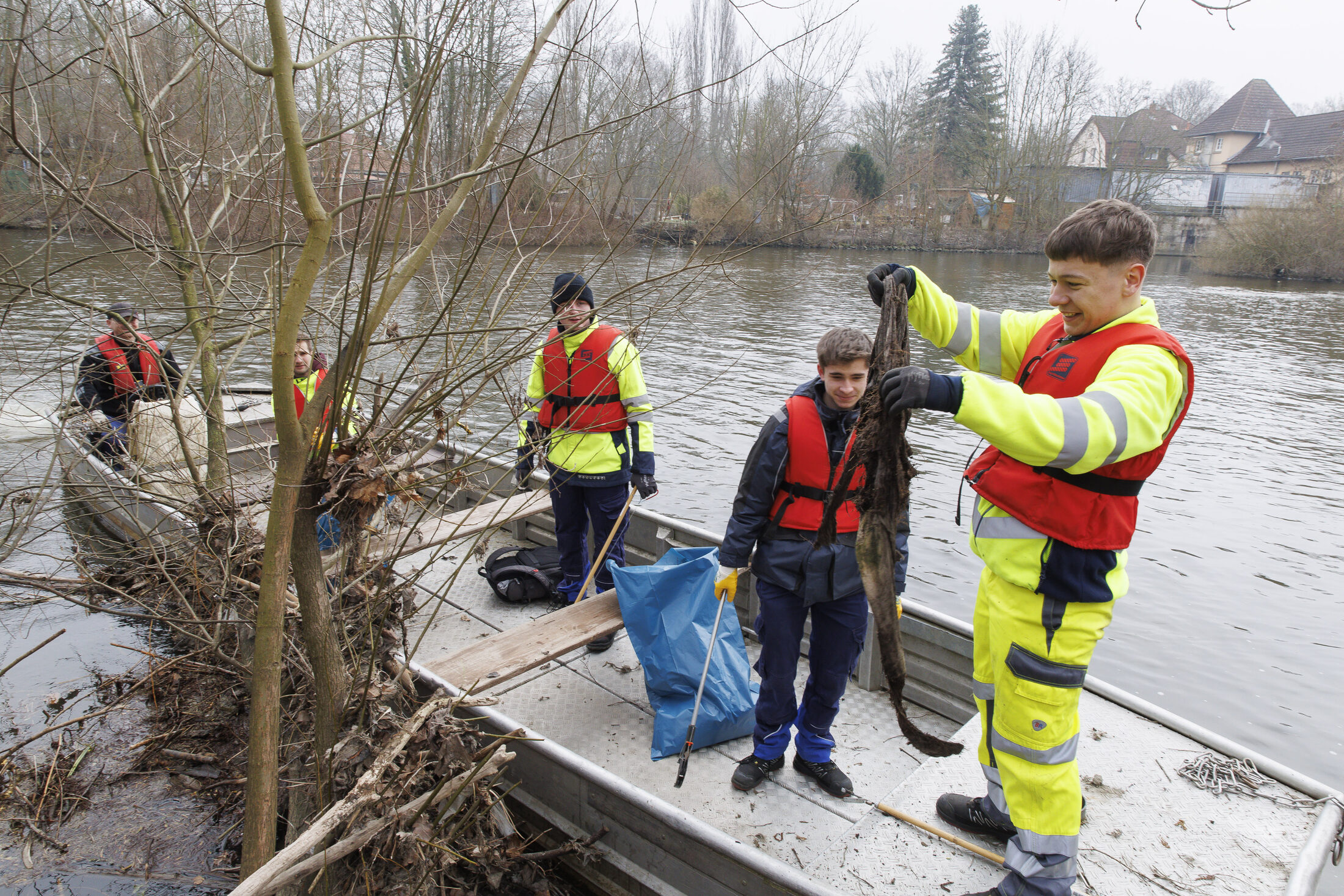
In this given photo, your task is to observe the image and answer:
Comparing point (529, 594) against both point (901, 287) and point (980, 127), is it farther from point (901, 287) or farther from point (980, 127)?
point (980, 127)

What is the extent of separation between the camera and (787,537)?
10.5ft

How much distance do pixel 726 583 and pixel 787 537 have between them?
389 mm

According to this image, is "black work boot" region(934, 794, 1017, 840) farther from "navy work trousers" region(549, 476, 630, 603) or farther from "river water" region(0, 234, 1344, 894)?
"navy work trousers" region(549, 476, 630, 603)

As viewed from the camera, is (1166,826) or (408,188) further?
(1166,826)

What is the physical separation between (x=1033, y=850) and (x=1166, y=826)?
82cm

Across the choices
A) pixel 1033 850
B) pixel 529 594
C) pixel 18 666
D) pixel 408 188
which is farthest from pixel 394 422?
pixel 18 666

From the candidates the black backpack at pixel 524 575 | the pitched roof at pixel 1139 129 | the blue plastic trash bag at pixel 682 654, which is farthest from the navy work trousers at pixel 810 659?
the pitched roof at pixel 1139 129

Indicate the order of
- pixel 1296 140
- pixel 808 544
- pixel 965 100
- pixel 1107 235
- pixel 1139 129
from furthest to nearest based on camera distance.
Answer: pixel 1296 140 < pixel 965 100 < pixel 1139 129 < pixel 808 544 < pixel 1107 235

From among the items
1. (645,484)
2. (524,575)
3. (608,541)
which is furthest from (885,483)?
(524,575)

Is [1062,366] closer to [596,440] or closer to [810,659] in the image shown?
[810,659]

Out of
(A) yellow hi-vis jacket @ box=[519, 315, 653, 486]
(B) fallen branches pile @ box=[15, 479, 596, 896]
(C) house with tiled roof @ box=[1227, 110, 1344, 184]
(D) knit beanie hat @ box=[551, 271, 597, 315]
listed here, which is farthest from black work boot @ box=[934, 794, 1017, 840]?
(C) house with tiled roof @ box=[1227, 110, 1344, 184]

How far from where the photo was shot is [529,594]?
5277 millimetres

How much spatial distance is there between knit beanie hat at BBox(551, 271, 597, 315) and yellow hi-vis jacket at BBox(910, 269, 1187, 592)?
1274mm

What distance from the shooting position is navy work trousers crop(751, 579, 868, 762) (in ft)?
10.6
